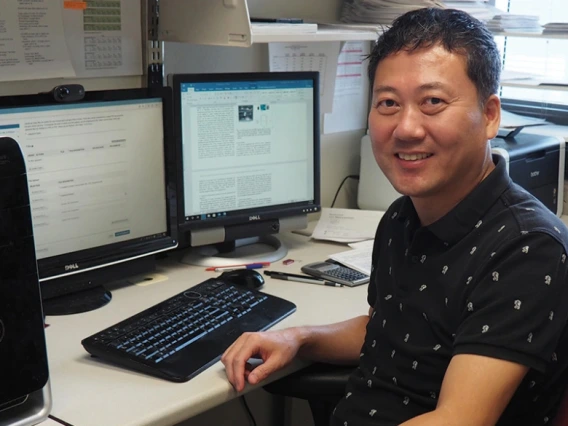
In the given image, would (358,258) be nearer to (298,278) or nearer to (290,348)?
(298,278)

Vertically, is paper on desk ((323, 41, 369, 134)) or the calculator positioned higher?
paper on desk ((323, 41, 369, 134))

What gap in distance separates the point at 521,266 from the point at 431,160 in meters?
0.22

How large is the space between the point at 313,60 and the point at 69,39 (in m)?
0.76

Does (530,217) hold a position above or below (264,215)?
above

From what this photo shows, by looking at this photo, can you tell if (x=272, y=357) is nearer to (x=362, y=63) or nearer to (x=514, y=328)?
(x=514, y=328)

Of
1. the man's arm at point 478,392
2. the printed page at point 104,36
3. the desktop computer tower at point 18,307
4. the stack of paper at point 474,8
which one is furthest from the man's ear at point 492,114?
the stack of paper at point 474,8

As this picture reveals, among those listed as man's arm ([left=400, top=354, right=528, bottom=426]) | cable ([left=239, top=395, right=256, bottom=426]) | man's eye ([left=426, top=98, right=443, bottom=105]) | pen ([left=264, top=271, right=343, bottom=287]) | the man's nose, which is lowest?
cable ([left=239, top=395, right=256, bottom=426])

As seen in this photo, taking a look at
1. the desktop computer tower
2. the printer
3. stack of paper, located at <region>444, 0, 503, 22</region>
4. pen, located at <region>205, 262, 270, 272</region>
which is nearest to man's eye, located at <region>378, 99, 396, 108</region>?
the desktop computer tower

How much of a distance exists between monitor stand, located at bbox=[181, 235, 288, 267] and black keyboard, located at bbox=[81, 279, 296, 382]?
0.20 m

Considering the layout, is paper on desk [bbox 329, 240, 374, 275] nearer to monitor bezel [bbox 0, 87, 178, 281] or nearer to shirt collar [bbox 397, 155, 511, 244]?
monitor bezel [bbox 0, 87, 178, 281]

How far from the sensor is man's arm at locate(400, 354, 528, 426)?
3.60ft

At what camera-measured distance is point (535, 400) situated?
1.24 metres

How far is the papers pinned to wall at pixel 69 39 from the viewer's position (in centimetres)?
164

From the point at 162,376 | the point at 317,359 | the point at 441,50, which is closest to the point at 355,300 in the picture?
the point at 317,359
